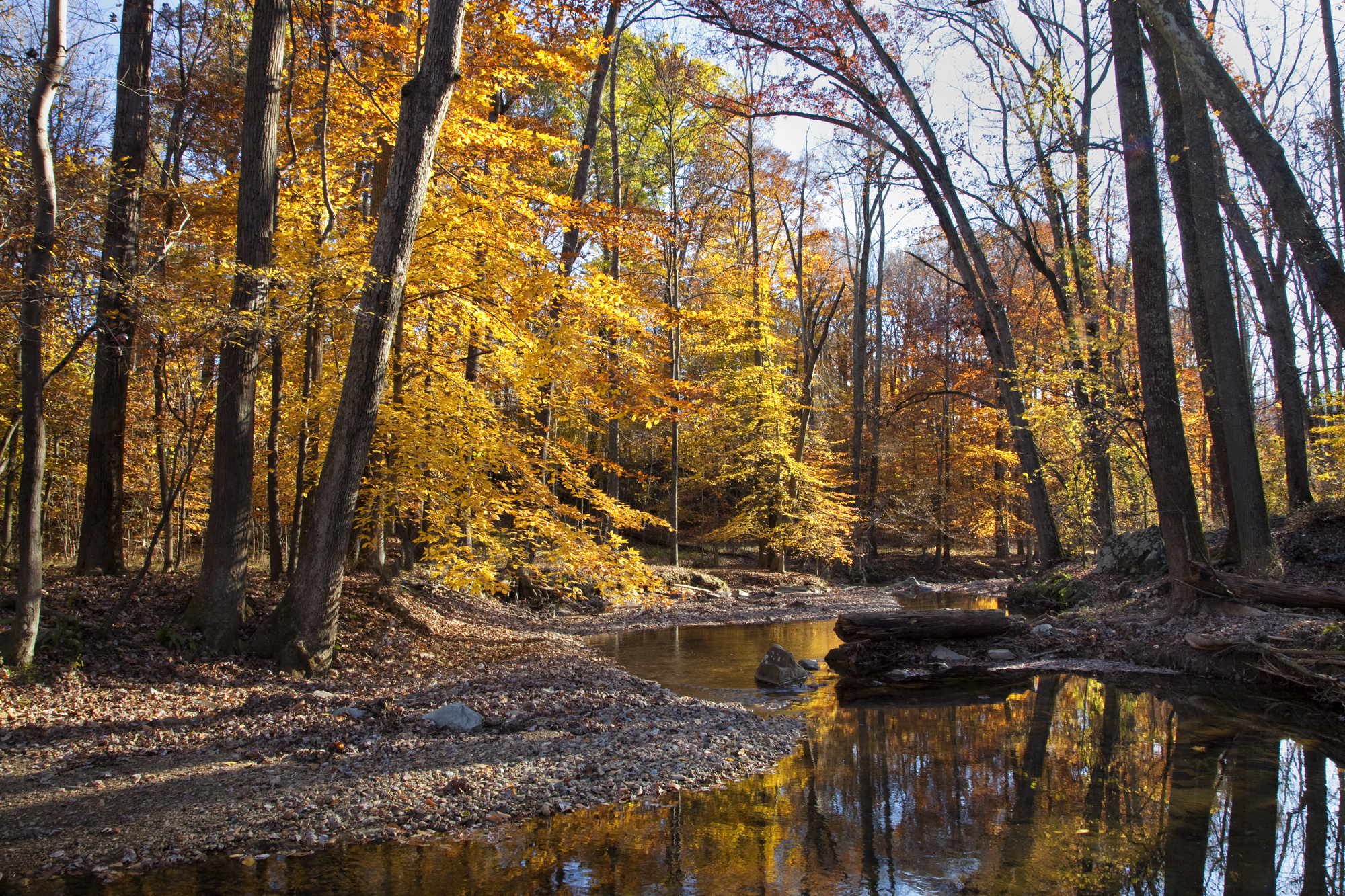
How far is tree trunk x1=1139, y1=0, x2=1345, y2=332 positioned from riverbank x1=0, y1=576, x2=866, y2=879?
5770 millimetres

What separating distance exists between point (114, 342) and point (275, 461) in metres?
2.62

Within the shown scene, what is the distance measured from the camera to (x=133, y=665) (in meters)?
6.86

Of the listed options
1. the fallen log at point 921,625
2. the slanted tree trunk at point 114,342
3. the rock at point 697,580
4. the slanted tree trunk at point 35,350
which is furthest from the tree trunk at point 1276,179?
the rock at point 697,580

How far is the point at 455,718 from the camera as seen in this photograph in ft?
20.0

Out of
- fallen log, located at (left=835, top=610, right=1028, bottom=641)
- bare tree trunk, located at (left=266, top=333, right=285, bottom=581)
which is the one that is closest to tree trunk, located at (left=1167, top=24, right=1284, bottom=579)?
fallen log, located at (left=835, top=610, right=1028, bottom=641)

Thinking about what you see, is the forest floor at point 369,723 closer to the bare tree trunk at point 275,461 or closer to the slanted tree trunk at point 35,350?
the slanted tree trunk at point 35,350

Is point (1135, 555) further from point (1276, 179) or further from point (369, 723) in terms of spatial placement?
point (369, 723)

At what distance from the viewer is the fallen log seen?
985 centimetres

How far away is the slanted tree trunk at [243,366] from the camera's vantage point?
7.73 metres

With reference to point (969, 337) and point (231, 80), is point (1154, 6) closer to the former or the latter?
point (231, 80)

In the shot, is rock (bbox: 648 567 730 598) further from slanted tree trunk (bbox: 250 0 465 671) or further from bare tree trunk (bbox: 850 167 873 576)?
slanted tree trunk (bbox: 250 0 465 671)

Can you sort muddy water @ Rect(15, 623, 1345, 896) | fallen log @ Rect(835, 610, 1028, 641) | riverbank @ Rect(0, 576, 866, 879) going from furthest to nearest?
fallen log @ Rect(835, 610, 1028, 641), riverbank @ Rect(0, 576, 866, 879), muddy water @ Rect(15, 623, 1345, 896)

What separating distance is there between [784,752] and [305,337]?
28.2ft

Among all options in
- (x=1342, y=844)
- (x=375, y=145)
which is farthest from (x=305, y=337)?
(x=1342, y=844)
